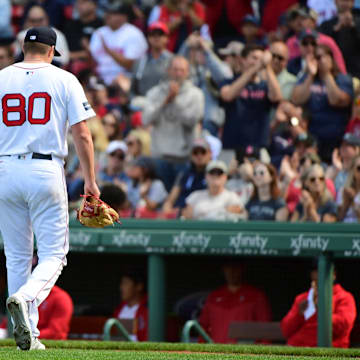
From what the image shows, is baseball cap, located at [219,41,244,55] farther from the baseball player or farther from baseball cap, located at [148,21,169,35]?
the baseball player

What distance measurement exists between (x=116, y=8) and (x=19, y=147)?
23.8 feet

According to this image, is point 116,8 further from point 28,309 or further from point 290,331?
point 28,309

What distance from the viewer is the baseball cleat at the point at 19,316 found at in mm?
4742

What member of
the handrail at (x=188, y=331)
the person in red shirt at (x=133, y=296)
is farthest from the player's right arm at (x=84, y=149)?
the person in red shirt at (x=133, y=296)

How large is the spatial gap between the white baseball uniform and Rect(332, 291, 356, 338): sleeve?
10.8 feet

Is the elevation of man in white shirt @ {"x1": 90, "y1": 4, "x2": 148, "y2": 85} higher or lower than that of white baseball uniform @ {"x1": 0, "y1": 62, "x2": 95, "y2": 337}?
higher

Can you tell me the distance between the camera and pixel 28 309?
493 cm

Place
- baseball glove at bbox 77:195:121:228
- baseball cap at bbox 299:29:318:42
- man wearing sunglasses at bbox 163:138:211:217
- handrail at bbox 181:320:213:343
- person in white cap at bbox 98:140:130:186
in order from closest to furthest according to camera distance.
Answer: baseball glove at bbox 77:195:121:228, handrail at bbox 181:320:213:343, man wearing sunglasses at bbox 163:138:211:217, baseball cap at bbox 299:29:318:42, person in white cap at bbox 98:140:130:186

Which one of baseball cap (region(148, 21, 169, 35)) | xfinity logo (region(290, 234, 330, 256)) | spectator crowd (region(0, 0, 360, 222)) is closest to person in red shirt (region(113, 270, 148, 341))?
spectator crowd (region(0, 0, 360, 222))

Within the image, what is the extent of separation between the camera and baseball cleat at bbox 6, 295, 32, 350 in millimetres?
4742

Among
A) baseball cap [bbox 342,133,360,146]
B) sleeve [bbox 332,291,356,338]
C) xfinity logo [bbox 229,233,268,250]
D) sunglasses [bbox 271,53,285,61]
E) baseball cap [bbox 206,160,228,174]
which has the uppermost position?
sunglasses [bbox 271,53,285,61]

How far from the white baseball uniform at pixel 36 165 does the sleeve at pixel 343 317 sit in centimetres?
330

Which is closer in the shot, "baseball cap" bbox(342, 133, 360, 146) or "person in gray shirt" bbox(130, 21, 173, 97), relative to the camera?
"baseball cap" bbox(342, 133, 360, 146)

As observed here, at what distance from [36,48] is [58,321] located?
155 inches
